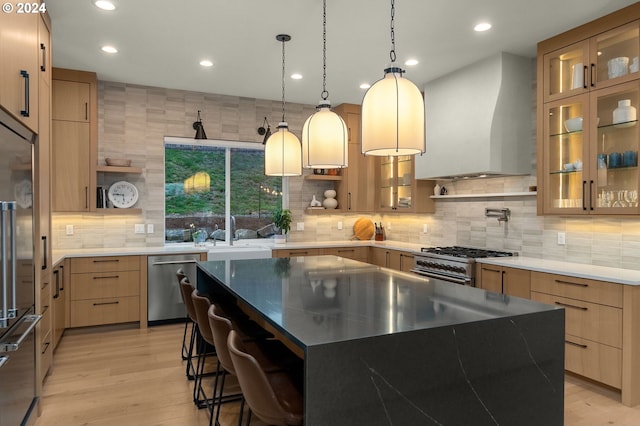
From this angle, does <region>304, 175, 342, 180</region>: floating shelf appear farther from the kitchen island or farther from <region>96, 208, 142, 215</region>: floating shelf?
the kitchen island

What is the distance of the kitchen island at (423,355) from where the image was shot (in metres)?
1.40

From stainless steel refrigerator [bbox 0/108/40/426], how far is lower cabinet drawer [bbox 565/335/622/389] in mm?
3622

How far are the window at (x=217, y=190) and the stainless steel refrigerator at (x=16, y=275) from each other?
113 inches

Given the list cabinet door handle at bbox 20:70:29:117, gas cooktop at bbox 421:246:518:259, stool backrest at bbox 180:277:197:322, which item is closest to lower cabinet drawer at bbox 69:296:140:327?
stool backrest at bbox 180:277:197:322

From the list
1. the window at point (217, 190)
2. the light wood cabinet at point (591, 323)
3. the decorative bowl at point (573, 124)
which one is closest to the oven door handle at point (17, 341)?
the window at point (217, 190)

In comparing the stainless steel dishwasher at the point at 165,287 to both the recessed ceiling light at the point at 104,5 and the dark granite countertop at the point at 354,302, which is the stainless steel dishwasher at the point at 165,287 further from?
the recessed ceiling light at the point at 104,5

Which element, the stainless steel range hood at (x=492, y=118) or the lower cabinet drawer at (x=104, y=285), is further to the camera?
the lower cabinet drawer at (x=104, y=285)

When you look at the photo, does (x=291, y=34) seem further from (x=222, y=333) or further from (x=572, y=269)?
(x=572, y=269)

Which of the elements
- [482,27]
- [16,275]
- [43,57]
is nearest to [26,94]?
[43,57]

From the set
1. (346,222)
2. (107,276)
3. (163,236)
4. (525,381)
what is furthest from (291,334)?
(346,222)

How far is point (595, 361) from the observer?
3.09m

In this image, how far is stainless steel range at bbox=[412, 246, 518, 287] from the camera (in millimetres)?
3979

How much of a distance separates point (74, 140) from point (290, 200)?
9.07ft

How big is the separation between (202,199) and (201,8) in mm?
2967
